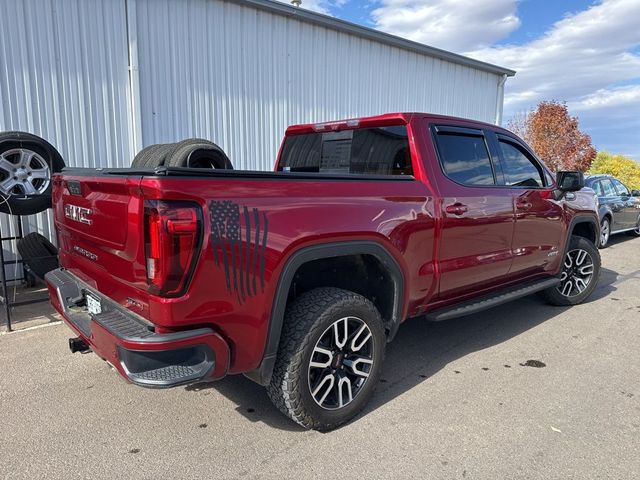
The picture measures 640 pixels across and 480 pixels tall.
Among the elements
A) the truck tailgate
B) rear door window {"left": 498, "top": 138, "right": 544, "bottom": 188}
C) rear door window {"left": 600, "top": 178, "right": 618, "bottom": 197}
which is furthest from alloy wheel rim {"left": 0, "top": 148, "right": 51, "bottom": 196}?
rear door window {"left": 600, "top": 178, "right": 618, "bottom": 197}

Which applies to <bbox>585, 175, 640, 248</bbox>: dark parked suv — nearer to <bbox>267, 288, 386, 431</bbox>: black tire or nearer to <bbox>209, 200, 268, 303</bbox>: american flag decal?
<bbox>267, 288, 386, 431</bbox>: black tire

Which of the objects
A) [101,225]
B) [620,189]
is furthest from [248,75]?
[620,189]

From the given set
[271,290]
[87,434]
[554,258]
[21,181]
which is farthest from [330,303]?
[21,181]

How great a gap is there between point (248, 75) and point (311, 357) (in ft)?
21.1

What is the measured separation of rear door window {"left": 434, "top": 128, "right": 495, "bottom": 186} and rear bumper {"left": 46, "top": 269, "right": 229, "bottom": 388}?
2.28 meters

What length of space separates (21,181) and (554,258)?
218 inches

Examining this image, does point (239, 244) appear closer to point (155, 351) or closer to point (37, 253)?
point (155, 351)

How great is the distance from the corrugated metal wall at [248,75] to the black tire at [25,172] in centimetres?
229

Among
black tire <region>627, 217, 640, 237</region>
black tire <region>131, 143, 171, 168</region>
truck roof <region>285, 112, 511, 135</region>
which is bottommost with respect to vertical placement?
black tire <region>627, 217, 640, 237</region>

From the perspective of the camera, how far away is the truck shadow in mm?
3275

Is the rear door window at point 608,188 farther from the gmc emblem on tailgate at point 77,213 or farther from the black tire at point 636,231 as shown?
the gmc emblem on tailgate at point 77,213

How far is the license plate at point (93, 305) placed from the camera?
2.80 m

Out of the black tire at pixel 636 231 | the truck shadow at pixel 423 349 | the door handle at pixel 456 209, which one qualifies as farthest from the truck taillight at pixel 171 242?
the black tire at pixel 636 231

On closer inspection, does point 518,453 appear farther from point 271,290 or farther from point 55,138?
point 55,138
